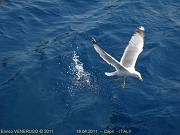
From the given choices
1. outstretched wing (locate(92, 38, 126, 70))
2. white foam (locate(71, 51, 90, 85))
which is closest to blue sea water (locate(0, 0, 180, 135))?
white foam (locate(71, 51, 90, 85))

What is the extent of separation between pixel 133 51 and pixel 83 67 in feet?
9.28

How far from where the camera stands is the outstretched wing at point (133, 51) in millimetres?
14953

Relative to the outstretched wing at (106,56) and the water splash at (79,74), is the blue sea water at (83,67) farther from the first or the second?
the outstretched wing at (106,56)

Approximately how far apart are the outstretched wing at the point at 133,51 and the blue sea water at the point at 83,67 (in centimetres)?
146

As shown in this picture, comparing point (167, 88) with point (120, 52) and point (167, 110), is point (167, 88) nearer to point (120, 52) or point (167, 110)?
point (167, 110)

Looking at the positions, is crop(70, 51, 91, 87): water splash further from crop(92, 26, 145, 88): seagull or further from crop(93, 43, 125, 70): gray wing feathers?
crop(93, 43, 125, 70): gray wing feathers

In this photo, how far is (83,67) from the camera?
17047 mm

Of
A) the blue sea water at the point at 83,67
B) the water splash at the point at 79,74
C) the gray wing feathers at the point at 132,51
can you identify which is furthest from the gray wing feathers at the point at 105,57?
the water splash at the point at 79,74

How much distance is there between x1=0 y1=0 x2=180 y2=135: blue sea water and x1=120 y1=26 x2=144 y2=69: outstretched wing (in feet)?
4.78

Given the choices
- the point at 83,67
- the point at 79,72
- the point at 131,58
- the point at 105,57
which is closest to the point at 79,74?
the point at 79,72

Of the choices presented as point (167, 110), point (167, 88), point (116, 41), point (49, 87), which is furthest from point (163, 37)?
point (49, 87)

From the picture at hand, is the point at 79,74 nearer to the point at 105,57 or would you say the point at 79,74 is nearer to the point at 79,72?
the point at 79,72

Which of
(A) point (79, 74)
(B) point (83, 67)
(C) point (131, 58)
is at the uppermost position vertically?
(C) point (131, 58)

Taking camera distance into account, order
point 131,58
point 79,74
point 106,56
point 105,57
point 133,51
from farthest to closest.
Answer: point 79,74 → point 133,51 → point 131,58 → point 105,57 → point 106,56
